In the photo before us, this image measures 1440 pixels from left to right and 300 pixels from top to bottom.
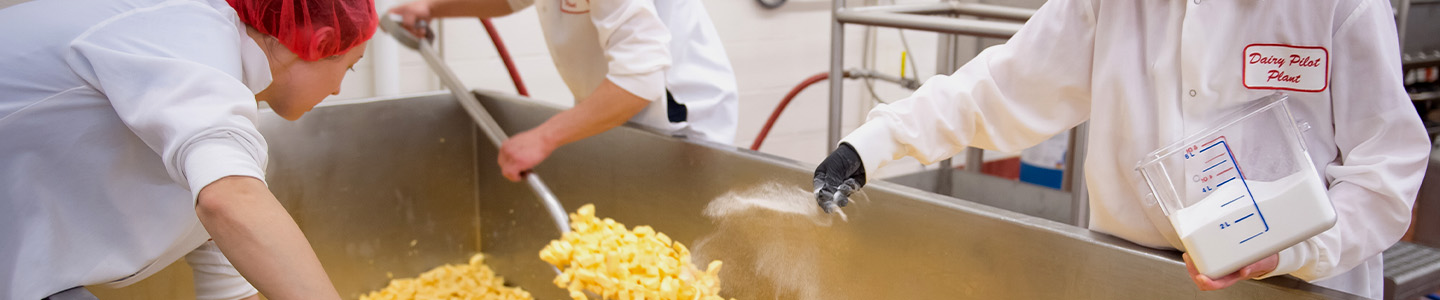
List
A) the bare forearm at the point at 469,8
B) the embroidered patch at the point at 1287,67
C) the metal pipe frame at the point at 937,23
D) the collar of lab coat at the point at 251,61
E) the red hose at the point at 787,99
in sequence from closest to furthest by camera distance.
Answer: the embroidered patch at the point at 1287,67, the collar of lab coat at the point at 251,61, the metal pipe frame at the point at 937,23, the bare forearm at the point at 469,8, the red hose at the point at 787,99

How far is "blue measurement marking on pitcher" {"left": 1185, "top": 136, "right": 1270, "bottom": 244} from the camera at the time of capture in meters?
0.77

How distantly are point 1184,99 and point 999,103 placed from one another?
0.65ft

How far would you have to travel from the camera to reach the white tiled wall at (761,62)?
8.65 ft

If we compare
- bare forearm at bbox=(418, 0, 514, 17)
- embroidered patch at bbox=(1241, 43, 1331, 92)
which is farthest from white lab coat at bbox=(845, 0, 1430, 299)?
bare forearm at bbox=(418, 0, 514, 17)

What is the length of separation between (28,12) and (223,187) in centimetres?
33

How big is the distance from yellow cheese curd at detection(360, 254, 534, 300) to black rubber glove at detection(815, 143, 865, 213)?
1041mm

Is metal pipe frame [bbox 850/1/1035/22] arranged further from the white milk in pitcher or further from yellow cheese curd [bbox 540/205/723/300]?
the white milk in pitcher

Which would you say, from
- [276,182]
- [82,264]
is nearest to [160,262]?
[82,264]

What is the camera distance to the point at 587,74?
1.76m

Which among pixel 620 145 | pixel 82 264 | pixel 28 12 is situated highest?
pixel 28 12

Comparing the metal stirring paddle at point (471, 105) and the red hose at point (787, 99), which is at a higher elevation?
the metal stirring paddle at point (471, 105)

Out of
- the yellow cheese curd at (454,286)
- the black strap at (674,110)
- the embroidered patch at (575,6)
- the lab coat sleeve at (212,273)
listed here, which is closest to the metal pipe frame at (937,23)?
the black strap at (674,110)

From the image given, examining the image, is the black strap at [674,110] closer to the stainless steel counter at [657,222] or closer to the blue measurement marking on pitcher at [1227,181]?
the stainless steel counter at [657,222]

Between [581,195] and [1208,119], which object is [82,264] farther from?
[1208,119]
